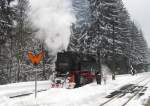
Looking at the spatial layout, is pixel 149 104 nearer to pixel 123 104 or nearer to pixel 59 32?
pixel 123 104

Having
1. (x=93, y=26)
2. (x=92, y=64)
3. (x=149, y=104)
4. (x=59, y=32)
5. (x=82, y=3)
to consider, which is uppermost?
(x=82, y=3)

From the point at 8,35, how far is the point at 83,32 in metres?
11.9

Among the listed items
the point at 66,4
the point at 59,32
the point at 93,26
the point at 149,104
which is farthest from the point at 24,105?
the point at 93,26

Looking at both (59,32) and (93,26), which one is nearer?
(59,32)

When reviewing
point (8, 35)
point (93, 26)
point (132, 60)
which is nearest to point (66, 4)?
point (8, 35)

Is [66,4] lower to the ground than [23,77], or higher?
higher

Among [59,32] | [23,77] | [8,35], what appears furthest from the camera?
[23,77]

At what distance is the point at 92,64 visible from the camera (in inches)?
1180

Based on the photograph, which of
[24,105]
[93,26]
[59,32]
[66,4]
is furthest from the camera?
[93,26]

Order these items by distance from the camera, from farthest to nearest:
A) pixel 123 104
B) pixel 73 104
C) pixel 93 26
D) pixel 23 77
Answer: pixel 23 77 < pixel 93 26 < pixel 123 104 < pixel 73 104

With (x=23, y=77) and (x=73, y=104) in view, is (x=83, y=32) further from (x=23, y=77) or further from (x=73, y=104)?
(x=73, y=104)

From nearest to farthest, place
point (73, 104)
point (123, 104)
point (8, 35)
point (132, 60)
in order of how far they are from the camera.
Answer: point (73, 104) → point (123, 104) → point (8, 35) → point (132, 60)

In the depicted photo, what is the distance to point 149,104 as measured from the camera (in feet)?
54.1

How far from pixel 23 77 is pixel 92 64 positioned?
63.2 ft
